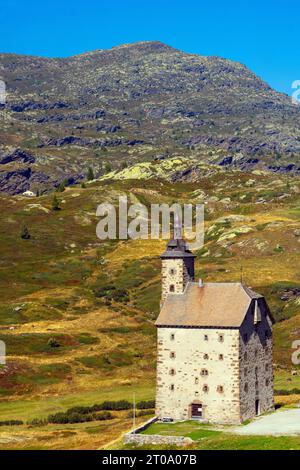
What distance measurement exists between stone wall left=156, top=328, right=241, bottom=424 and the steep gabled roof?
0.80m

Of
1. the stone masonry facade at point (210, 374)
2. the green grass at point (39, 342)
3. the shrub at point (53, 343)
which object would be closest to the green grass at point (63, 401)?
the stone masonry facade at point (210, 374)

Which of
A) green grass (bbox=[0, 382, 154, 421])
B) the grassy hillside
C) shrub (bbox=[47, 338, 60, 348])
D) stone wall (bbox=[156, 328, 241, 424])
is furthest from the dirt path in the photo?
shrub (bbox=[47, 338, 60, 348])

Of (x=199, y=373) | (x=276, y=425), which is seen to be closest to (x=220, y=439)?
(x=276, y=425)

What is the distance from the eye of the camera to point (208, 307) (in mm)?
75562

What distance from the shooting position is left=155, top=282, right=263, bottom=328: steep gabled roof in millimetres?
73812

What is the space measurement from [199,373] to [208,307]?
6.62 meters

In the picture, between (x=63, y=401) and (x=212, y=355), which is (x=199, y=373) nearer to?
(x=212, y=355)

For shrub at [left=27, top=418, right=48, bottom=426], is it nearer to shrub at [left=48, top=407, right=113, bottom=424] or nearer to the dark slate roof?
shrub at [left=48, top=407, right=113, bottom=424]

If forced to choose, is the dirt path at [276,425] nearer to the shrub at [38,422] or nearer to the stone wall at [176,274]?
the stone wall at [176,274]

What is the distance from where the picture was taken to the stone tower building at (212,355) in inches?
2857

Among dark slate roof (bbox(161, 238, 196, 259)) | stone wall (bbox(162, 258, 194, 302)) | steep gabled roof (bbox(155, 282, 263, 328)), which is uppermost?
dark slate roof (bbox(161, 238, 196, 259))

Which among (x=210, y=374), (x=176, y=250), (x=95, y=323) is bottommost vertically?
(x=210, y=374)
